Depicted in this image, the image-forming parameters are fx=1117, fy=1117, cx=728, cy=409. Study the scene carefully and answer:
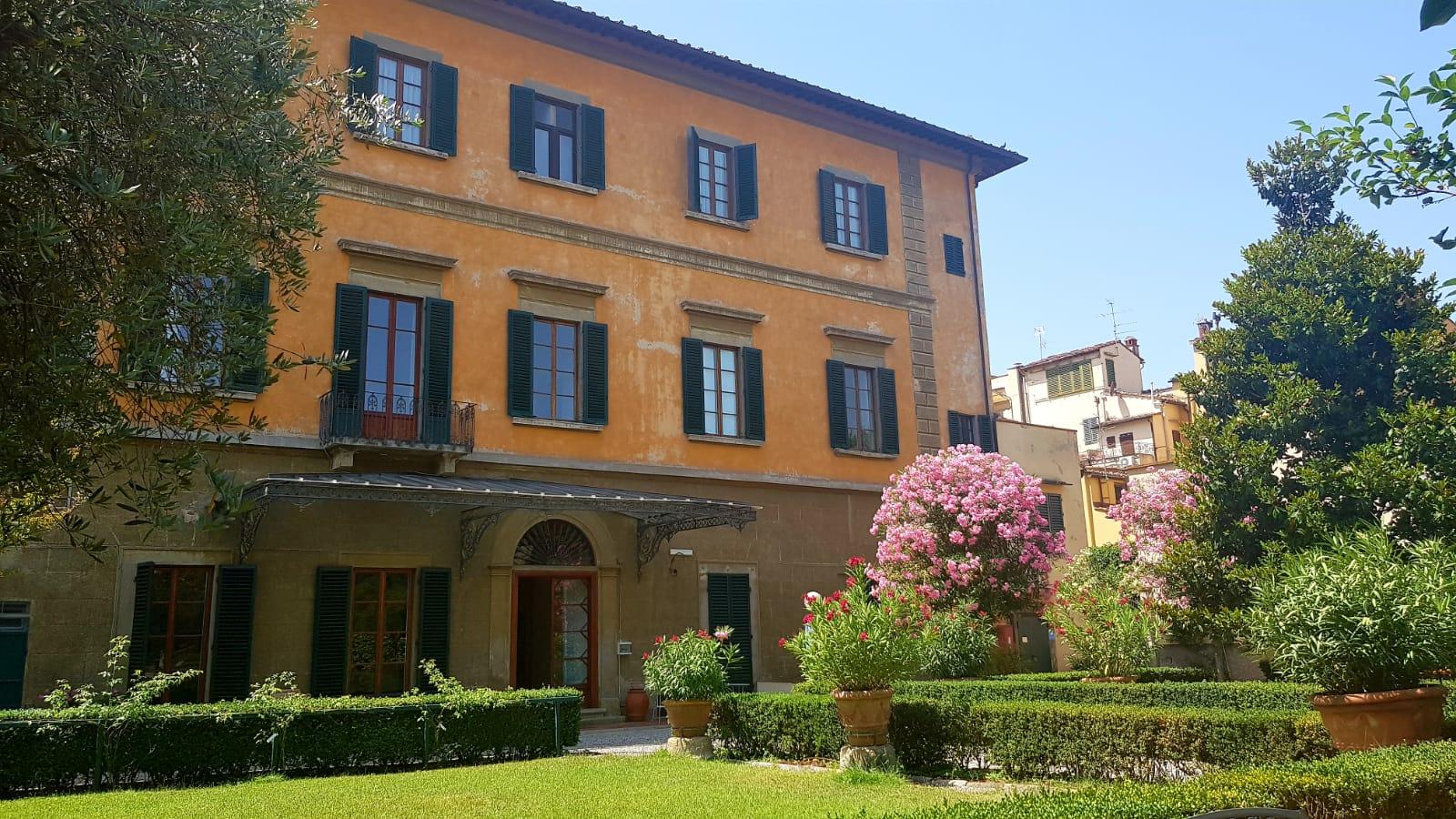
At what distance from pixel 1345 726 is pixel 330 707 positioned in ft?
30.5

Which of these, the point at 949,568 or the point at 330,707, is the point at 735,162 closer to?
the point at 949,568

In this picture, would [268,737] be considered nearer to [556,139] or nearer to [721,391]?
[721,391]

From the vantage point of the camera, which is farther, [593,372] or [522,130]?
[522,130]

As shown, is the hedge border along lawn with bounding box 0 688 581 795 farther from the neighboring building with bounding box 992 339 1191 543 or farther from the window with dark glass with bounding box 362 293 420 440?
the neighboring building with bounding box 992 339 1191 543

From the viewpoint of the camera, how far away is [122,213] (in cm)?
587

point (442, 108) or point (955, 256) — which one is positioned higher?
point (442, 108)

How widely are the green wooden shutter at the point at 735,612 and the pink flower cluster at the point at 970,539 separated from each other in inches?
90.2

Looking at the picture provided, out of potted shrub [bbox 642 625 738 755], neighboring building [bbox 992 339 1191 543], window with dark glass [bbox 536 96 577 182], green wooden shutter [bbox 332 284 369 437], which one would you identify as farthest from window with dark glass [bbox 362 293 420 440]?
neighboring building [bbox 992 339 1191 543]

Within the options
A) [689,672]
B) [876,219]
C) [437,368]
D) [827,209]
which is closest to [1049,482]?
[876,219]

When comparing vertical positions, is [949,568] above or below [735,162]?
below

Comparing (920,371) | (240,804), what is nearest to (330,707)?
(240,804)

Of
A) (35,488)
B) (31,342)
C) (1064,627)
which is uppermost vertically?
(31,342)

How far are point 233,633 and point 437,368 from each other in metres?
4.60

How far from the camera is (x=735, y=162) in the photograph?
20.7 meters
